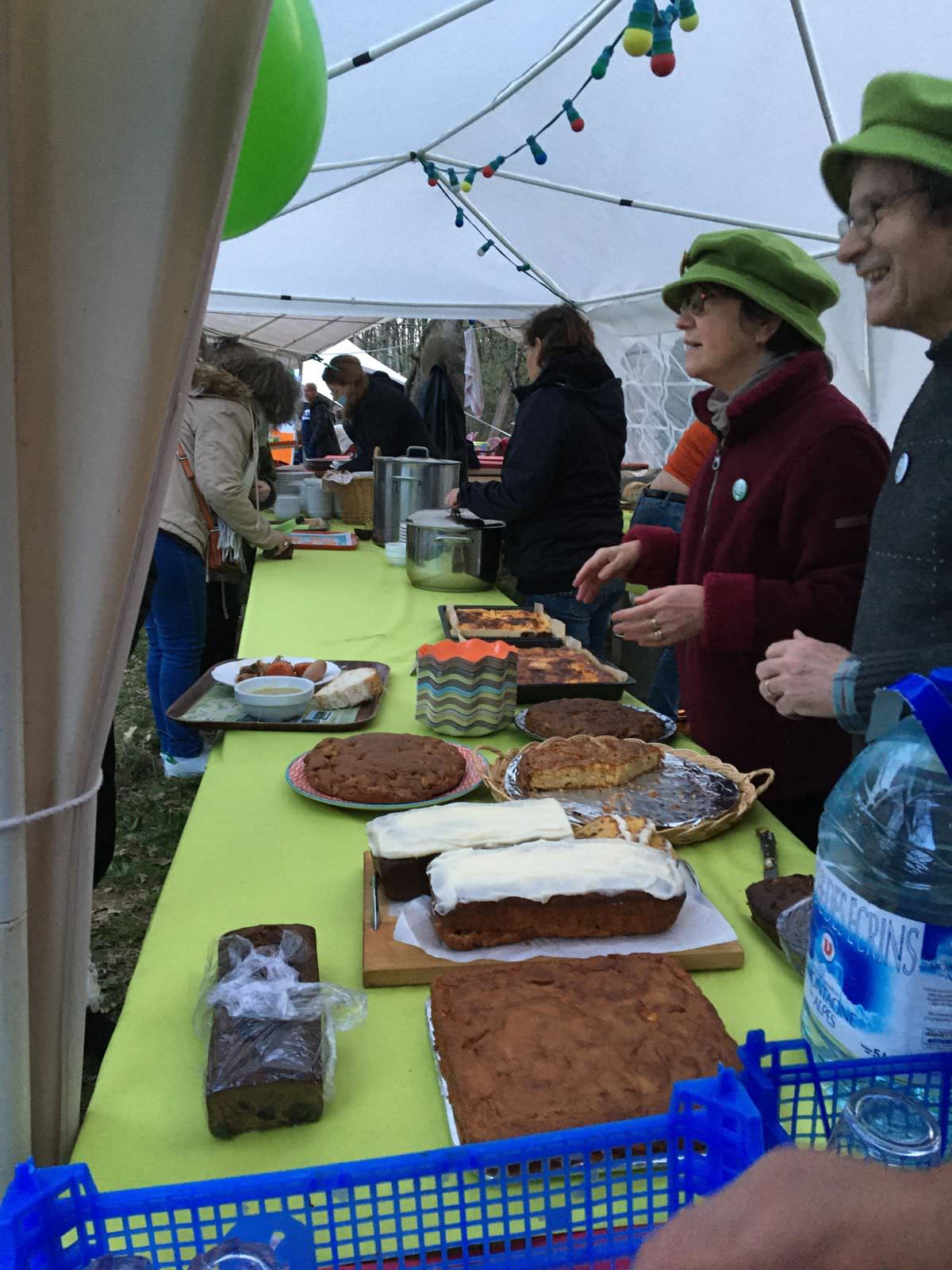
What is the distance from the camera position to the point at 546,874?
103 cm

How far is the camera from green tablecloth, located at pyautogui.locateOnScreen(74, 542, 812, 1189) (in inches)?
30.2

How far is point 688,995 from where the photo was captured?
2.91ft

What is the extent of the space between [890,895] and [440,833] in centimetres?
56

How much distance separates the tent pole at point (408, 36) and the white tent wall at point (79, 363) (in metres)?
4.40

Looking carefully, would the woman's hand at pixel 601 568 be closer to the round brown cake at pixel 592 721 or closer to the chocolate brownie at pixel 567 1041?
the round brown cake at pixel 592 721

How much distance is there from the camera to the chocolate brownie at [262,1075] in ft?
2.48

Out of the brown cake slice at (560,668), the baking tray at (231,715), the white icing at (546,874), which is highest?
the white icing at (546,874)

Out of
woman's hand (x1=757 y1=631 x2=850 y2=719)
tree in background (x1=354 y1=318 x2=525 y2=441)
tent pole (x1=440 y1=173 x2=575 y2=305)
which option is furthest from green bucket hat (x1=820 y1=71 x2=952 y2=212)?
tree in background (x1=354 y1=318 x2=525 y2=441)

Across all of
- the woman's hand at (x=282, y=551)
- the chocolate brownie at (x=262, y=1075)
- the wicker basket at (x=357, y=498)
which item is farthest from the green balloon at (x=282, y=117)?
the wicker basket at (x=357, y=498)

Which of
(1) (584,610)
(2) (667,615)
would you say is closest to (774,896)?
(2) (667,615)

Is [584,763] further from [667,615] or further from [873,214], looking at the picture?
[873,214]

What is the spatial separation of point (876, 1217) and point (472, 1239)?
36 centimetres

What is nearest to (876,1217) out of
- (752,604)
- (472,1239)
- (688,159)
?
(472,1239)

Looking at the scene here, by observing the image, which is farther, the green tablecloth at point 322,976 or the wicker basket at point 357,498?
the wicker basket at point 357,498
